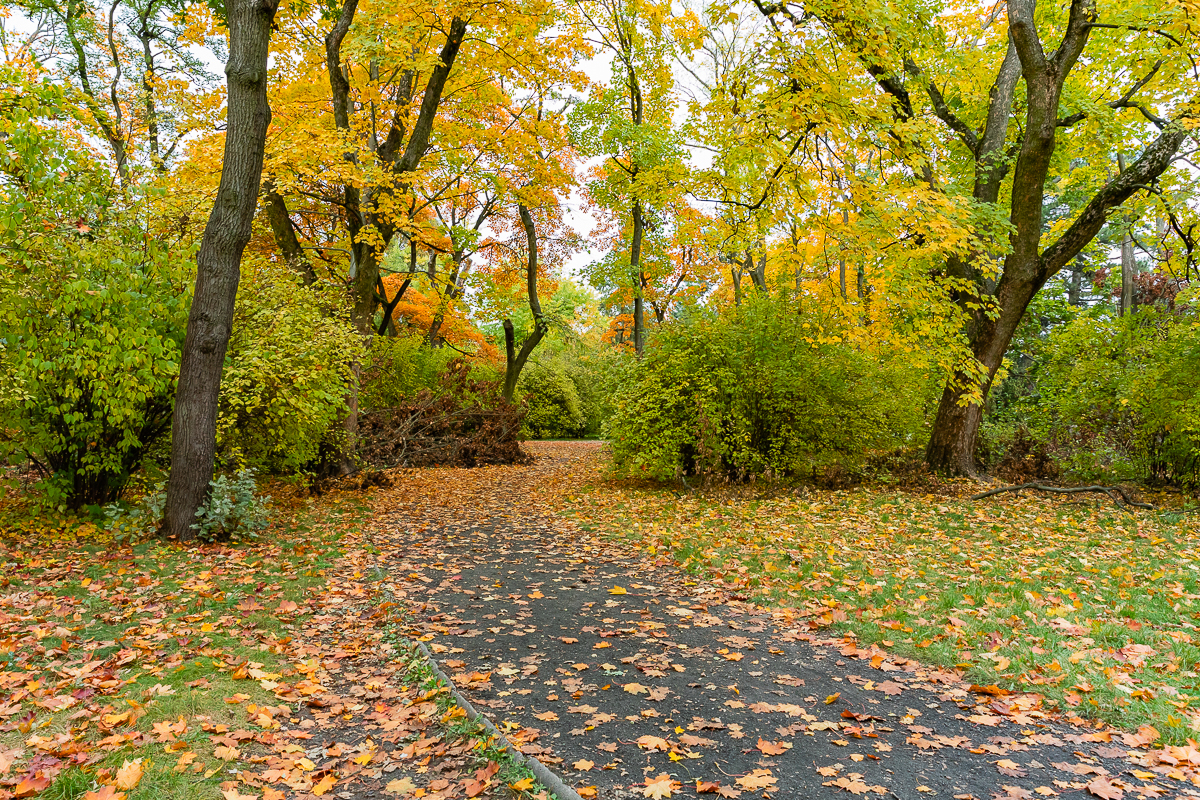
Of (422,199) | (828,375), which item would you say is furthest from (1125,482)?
(422,199)

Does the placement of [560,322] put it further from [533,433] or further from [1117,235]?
[1117,235]

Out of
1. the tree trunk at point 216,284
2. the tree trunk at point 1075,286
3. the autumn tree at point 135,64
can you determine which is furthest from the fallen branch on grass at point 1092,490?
the tree trunk at point 1075,286

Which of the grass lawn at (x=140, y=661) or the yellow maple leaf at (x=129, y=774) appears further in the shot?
the grass lawn at (x=140, y=661)

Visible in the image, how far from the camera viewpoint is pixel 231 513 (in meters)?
7.32

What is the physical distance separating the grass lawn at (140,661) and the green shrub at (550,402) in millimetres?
21204

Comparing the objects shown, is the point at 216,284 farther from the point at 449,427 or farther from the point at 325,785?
the point at 449,427

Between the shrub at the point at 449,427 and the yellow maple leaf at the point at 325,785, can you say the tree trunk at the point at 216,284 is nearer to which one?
the yellow maple leaf at the point at 325,785

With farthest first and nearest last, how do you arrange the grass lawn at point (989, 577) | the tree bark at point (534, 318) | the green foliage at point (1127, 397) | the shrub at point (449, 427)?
the tree bark at point (534, 318), the shrub at point (449, 427), the green foliage at point (1127, 397), the grass lawn at point (989, 577)

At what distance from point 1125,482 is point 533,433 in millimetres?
21341

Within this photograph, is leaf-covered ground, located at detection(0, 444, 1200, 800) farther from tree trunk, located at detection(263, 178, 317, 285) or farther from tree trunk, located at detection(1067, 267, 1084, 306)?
tree trunk, located at detection(1067, 267, 1084, 306)

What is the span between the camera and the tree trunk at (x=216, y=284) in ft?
23.3

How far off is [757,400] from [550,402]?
60.0 ft

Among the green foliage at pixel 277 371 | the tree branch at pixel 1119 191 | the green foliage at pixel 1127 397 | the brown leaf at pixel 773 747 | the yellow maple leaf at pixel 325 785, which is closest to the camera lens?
the yellow maple leaf at pixel 325 785

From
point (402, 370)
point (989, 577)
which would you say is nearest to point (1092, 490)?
point (989, 577)
